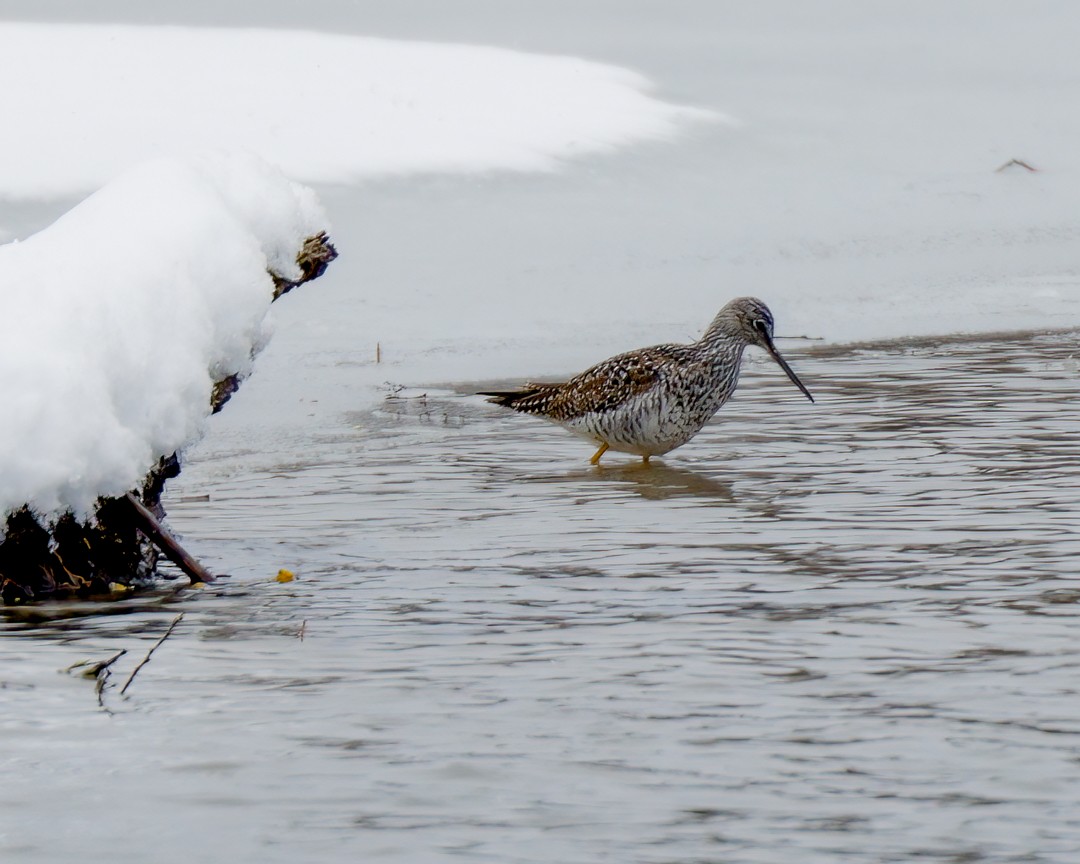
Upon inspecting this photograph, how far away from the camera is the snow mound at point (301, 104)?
15.6m

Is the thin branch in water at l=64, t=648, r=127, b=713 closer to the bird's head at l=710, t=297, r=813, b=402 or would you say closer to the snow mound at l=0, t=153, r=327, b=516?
the snow mound at l=0, t=153, r=327, b=516

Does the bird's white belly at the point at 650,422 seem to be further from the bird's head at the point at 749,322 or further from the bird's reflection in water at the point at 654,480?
the bird's head at the point at 749,322

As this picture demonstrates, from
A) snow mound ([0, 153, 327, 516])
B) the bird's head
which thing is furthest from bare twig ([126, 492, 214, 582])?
the bird's head

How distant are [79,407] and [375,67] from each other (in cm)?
1268

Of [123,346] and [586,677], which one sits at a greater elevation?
[123,346]

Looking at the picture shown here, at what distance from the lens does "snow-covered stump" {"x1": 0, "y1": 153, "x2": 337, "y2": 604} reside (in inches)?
242

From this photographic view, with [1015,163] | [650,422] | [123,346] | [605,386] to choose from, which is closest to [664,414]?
[650,422]

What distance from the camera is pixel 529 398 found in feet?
34.8

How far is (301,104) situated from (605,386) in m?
7.67

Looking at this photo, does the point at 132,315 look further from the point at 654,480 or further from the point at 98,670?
the point at 654,480

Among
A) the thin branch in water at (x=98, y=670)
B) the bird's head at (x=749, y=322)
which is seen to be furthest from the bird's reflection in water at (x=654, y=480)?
the thin branch in water at (x=98, y=670)

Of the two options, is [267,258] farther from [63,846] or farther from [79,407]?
[63,846]

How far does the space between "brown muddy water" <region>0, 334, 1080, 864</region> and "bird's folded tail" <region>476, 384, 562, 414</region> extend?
3.98 ft

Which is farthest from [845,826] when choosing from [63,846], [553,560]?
[553,560]
